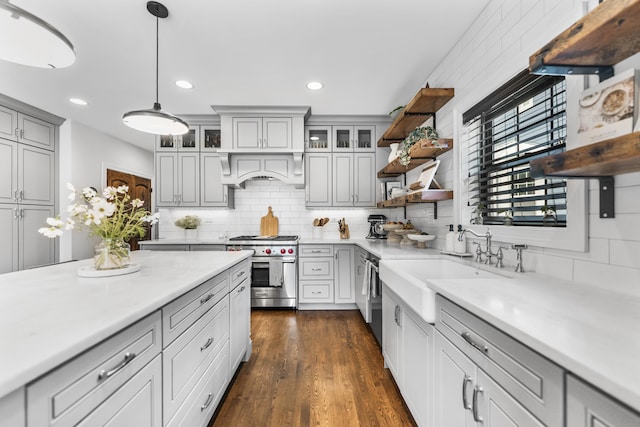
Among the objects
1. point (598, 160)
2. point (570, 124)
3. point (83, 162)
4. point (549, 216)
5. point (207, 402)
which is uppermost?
point (83, 162)

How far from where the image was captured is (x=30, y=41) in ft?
3.53

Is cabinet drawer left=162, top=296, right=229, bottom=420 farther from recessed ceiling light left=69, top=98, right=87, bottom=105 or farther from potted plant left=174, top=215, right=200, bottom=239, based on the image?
recessed ceiling light left=69, top=98, right=87, bottom=105

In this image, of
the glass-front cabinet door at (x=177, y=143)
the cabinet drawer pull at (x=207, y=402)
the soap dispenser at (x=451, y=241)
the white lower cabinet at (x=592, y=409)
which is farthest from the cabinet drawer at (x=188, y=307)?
the glass-front cabinet door at (x=177, y=143)

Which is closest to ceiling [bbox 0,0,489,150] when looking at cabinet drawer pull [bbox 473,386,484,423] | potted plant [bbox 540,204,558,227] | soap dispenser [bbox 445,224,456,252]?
potted plant [bbox 540,204,558,227]

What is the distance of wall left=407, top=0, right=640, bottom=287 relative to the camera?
1.04 m

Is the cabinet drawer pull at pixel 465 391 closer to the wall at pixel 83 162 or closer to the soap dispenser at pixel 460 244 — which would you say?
the soap dispenser at pixel 460 244

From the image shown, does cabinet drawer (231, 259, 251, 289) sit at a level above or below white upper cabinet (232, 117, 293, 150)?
below

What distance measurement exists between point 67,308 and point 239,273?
1.32m

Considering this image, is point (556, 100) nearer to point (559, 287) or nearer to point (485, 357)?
point (559, 287)

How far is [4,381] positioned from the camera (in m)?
0.51

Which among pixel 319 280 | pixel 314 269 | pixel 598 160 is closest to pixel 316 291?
pixel 319 280

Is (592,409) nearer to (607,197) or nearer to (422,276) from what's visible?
(607,197)

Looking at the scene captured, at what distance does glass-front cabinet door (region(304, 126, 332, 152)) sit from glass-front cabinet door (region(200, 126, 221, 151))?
1284 millimetres

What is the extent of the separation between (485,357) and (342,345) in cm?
197
